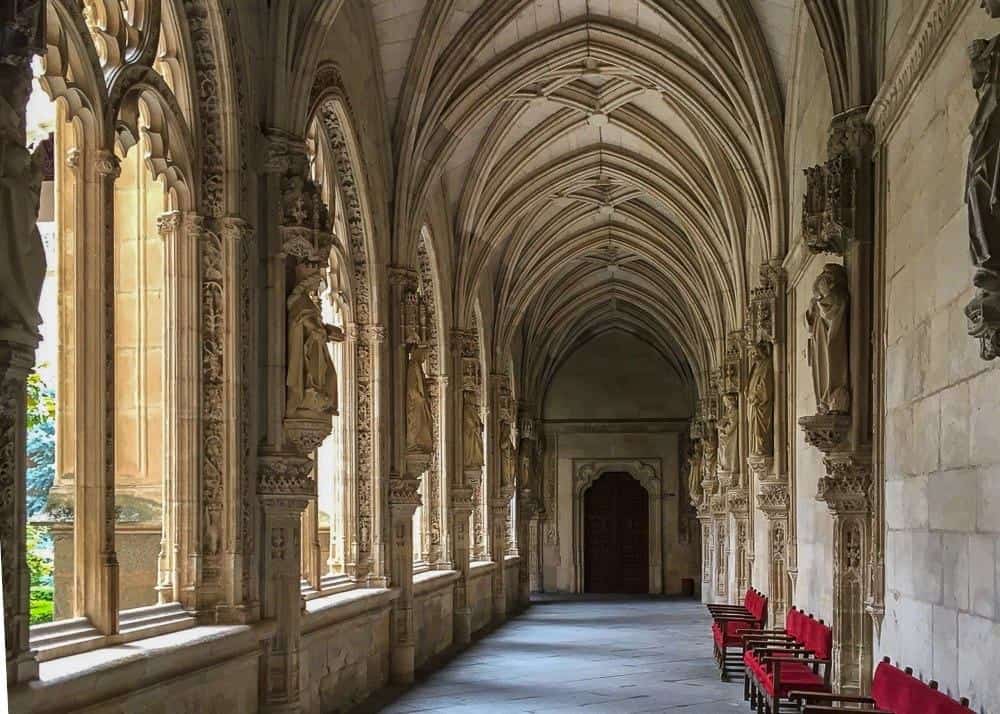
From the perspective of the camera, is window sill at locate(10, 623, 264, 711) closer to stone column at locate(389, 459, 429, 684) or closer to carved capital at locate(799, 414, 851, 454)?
carved capital at locate(799, 414, 851, 454)

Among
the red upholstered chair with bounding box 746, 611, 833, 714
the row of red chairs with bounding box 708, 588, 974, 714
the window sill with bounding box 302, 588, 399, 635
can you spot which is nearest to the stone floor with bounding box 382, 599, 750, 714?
the row of red chairs with bounding box 708, 588, 974, 714

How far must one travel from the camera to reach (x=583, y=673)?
13.5 metres

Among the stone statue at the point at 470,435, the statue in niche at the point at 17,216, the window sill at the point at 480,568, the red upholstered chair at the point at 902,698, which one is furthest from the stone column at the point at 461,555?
the statue in niche at the point at 17,216

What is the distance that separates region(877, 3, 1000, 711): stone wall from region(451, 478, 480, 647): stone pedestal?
9.97m

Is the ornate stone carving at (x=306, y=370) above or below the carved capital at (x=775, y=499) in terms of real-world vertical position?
above

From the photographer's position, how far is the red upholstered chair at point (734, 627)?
12.8 meters

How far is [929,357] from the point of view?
257 inches

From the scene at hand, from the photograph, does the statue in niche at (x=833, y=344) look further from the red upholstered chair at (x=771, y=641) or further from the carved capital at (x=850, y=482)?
the red upholstered chair at (x=771, y=641)

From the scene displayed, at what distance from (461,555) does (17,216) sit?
14.1 meters

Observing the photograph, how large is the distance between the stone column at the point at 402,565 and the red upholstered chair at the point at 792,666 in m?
3.90

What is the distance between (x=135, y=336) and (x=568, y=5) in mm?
7503

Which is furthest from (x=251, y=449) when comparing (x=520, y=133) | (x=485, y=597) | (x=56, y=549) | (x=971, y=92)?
(x=485, y=597)

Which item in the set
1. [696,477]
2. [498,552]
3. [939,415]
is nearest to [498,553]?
[498,552]

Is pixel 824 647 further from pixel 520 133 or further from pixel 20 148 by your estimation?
pixel 520 133
